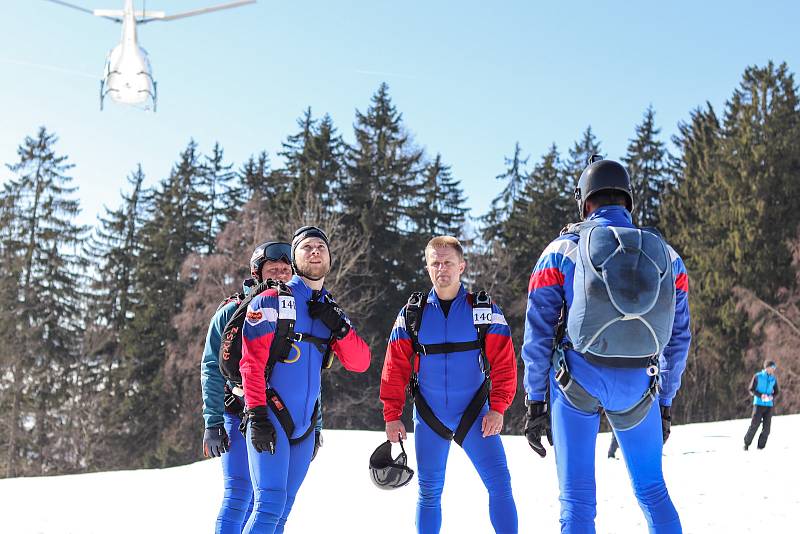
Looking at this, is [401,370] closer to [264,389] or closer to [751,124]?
[264,389]

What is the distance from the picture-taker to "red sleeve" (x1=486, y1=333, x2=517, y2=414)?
15.0 ft

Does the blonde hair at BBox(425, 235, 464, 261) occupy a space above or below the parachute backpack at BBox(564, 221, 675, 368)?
above

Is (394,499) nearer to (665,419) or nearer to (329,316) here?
(329,316)

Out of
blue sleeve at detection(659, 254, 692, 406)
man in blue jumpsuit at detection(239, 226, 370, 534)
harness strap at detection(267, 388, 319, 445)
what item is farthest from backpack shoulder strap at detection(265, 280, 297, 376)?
blue sleeve at detection(659, 254, 692, 406)

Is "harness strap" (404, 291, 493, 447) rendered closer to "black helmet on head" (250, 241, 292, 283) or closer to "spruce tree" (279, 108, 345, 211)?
"black helmet on head" (250, 241, 292, 283)

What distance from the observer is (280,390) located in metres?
4.15

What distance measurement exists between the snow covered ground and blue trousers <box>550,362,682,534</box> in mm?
3999

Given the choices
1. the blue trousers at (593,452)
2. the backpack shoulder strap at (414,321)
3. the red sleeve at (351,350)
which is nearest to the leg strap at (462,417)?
the backpack shoulder strap at (414,321)

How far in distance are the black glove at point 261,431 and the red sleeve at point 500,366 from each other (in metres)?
1.44

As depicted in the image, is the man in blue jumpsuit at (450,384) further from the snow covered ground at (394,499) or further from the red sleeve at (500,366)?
the snow covered ground at (394,499)

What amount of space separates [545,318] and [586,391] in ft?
1.32

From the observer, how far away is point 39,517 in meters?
8.31

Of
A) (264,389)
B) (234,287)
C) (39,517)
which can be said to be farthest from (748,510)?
(234,287)

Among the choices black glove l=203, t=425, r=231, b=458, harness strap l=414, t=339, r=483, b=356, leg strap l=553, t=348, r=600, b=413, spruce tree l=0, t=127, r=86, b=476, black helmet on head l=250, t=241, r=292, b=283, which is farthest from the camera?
spruce tree l=0, t=127, r=86, b=476
